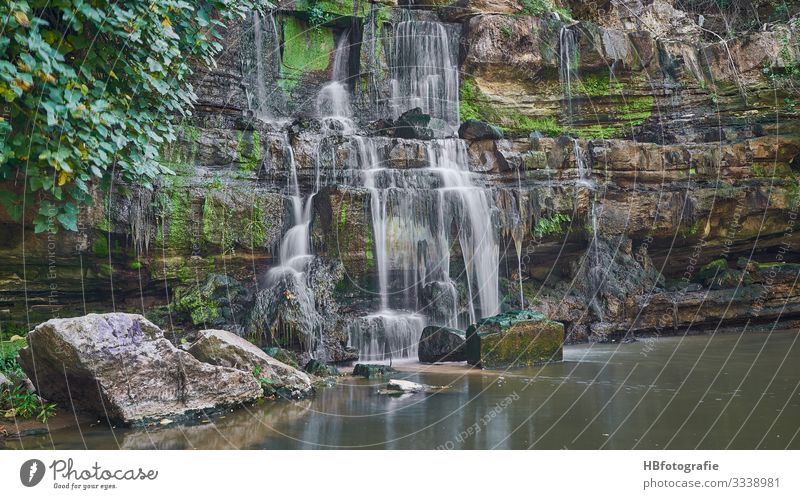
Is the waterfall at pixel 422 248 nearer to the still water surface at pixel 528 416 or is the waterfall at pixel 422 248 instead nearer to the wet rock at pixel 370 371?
the wet rock at pixel 370 371

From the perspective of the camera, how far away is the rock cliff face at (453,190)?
467 inches

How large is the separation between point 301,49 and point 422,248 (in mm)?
8678

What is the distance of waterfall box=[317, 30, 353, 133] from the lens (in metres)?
18.4

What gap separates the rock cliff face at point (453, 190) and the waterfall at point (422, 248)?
0.05m

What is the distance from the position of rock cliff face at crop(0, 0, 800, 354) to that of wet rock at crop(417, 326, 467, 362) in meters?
1.12

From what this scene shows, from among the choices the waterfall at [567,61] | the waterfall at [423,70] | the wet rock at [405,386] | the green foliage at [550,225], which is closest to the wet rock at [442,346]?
the wet rock at [405,386]

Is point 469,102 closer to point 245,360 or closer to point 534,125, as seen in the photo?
point 534,125

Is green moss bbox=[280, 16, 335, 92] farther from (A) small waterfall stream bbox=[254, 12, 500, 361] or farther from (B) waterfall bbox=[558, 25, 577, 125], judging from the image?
(B) waterfall bbox=[558, 25, 577, 125]

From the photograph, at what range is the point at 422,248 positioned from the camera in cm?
1353

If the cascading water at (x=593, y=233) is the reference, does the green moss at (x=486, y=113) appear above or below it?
above

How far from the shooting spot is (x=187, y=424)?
6652mm

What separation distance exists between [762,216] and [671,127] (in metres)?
3.58

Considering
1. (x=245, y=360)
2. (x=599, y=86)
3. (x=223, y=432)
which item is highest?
(x=599, y=86)

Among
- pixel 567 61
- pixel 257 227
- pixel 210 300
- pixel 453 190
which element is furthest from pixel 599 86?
pixel 210 300
